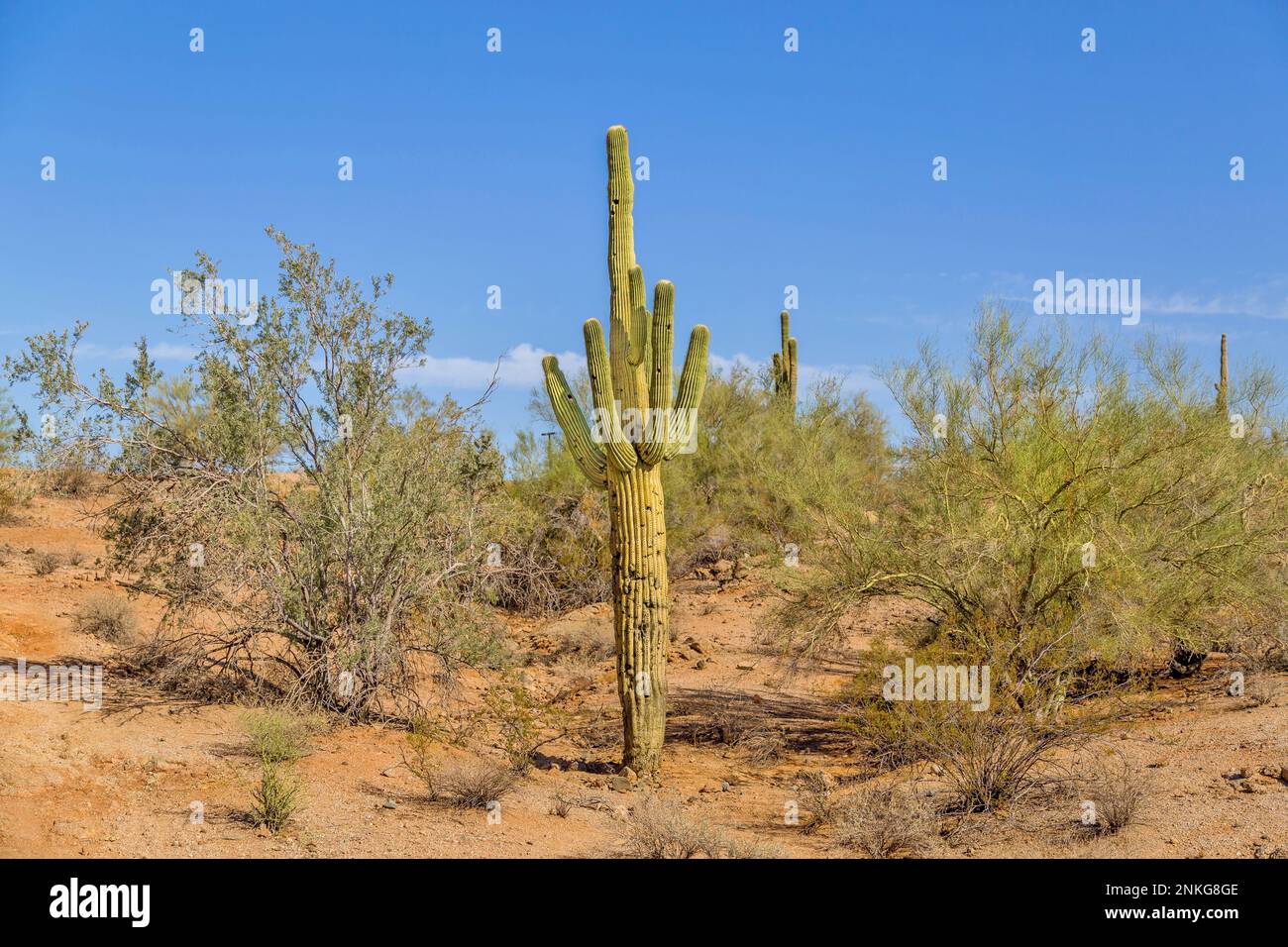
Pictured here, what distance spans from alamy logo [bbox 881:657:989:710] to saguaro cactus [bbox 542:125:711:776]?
2033mm

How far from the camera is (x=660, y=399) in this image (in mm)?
9492

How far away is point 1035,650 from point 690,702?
13.9 ft

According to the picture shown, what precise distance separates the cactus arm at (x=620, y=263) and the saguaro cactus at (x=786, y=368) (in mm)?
13808

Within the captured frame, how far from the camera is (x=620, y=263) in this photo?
968cm

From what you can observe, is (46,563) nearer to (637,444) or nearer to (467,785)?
(467,785)

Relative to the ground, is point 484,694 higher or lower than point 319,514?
lower

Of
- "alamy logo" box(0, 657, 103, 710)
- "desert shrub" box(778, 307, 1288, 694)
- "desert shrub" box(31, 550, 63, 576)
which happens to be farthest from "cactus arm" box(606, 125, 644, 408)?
"desert shrub" box(31, 550, 63, 576)

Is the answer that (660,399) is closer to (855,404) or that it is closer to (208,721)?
(208,721)

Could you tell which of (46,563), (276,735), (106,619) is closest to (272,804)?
(276,735)

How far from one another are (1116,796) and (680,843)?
3074mm

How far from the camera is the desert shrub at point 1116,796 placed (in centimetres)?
728

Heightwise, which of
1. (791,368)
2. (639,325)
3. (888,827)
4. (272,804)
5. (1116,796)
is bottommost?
(888,827)
